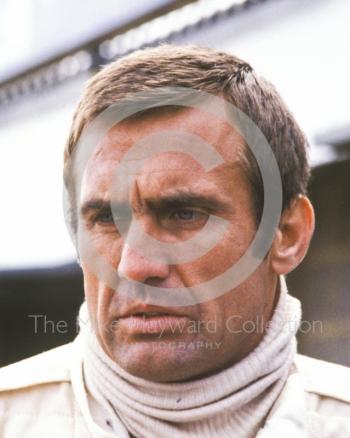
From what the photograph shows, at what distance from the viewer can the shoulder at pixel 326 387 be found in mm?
1588

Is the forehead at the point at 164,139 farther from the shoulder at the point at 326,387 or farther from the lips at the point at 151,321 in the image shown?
the shoulder at the point at 326,387

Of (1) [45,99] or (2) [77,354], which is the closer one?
(2) [77,354]

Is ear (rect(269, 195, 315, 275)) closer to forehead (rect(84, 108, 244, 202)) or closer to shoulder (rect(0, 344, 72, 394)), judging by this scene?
forehead (rect(84, 108, 244, 202))

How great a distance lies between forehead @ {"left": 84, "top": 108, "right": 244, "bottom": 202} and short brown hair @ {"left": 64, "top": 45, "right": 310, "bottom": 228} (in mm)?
73

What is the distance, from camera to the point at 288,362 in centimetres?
163

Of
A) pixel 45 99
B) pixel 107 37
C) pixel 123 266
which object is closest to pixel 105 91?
pixel 123 266

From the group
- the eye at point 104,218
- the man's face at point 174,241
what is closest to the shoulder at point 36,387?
the man's face at point 174,241

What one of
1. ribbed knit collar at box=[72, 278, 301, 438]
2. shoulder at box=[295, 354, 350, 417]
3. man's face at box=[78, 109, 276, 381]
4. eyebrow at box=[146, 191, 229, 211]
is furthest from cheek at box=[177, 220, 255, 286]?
shoulder at box=[295, 354, 350, 417]

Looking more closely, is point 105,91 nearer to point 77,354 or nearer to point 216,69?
point 216,69

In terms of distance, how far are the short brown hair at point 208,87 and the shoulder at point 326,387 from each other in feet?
1.36

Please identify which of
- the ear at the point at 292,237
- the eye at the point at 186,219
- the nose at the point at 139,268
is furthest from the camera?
the ear at the point at 292,237

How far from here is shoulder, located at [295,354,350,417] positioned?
1.59m

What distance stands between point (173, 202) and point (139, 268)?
0.18 metres

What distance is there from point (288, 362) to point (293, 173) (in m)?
0.49
